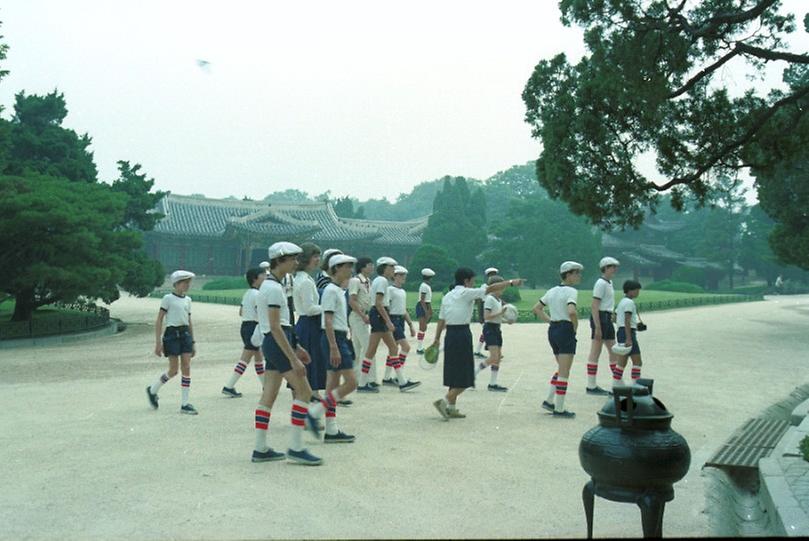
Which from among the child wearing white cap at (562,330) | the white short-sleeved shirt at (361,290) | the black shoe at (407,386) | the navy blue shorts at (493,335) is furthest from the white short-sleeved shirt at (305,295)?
the navy blue shorts at (493,335)

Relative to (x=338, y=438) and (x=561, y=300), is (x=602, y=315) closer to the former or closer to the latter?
(x=561, y=300)

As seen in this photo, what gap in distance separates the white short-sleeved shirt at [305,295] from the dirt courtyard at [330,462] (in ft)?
4.07

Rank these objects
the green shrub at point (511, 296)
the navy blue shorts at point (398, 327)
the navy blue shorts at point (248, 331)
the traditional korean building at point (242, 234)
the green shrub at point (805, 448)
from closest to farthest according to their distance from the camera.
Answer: the green shrub at point (805, 448), the navy blue shorts at point (248, 331), the navy blue shorts at point (398, 327), the green shrub at point (511, 296), the traditional korean building at point (242, 234)

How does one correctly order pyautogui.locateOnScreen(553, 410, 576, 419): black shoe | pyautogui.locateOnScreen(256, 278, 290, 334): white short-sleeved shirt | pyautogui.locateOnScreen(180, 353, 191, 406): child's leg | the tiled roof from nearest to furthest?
pyautogui.locateOnScreen(256, 278, 290, 334): white short-sleeved shirt → pyautogui.locateOnScreen(553, 410, 576, 419): black shoe → pyautogui.locateOnScreen(180, 353, 191, 406): child's leg → the tiled roof

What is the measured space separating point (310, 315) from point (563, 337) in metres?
3.27

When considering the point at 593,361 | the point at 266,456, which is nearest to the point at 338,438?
the point at 266,456

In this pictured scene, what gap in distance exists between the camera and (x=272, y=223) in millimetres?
54531

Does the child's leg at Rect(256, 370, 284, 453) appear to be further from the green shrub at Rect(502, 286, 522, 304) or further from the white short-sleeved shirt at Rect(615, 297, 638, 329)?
the green shrub at Rect(502, 286, 522, 304)

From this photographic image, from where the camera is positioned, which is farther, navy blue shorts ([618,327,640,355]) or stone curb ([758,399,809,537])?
navy blue shorts ([618,327,640,355])

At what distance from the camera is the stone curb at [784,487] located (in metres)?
4.83

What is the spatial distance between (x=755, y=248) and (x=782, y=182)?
35.5 meters

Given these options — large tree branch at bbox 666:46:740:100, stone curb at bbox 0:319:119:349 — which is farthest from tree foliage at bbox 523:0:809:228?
stone curb at bbox 0:319:119:349

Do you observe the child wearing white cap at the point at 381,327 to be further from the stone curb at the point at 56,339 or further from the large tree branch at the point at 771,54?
the stone curb at the point at 56,339

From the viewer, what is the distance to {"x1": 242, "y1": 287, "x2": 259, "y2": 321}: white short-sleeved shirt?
980 cm
